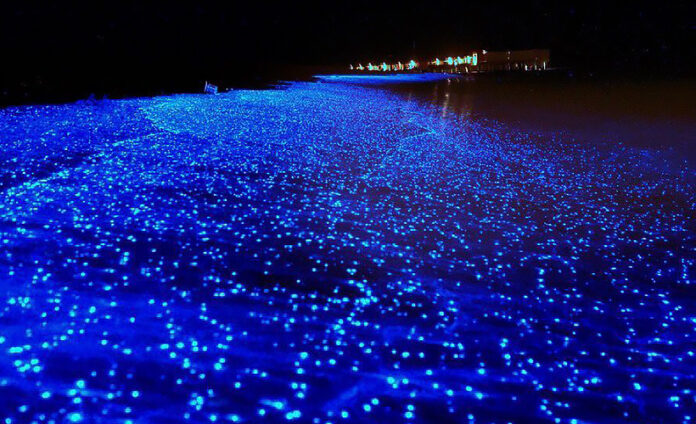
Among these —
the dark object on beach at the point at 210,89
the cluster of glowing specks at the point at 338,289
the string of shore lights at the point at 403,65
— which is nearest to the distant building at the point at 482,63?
the string of shore lights at the point at 403,65

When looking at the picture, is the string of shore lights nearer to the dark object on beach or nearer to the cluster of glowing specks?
the dark object on beach

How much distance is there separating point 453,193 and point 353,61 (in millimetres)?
9644

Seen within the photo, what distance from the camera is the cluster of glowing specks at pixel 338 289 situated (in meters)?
0.65

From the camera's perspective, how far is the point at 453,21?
28.3ft

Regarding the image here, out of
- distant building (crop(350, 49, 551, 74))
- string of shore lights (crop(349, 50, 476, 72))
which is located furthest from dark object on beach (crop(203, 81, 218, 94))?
string of shore lights (crop(349, 50, 476, 72))

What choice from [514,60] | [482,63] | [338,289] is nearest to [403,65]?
[482,63]

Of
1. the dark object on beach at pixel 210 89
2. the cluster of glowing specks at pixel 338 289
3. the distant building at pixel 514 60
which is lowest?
the cluster of glowing specks at pixel 338 289

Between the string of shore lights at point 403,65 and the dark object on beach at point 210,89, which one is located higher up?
the string of shore lights at point 403,65

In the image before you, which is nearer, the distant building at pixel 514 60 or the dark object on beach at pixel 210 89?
the dark object on beach at pixel 210 89

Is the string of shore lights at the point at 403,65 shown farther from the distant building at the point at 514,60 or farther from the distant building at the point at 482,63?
the distant building at the point at 514,60

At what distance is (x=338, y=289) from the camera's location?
93 cm

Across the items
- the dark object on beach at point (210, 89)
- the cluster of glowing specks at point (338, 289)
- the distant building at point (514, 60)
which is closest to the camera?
the cluster of glowing specks at point (338, 289)

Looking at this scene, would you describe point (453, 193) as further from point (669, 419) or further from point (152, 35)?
point (152, 35)

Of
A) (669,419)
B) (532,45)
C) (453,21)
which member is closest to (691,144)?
(669,419)
